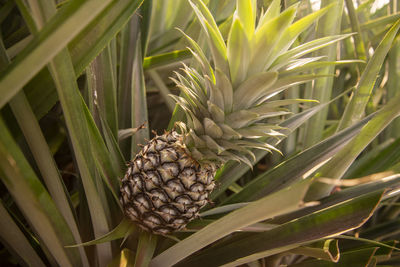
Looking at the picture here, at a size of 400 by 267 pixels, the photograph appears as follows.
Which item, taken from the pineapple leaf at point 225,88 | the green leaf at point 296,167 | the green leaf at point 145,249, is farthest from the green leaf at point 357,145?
the green leaf at point 145,249

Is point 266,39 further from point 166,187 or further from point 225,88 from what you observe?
point 166,187

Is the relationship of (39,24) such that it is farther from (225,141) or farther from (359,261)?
(359,261)

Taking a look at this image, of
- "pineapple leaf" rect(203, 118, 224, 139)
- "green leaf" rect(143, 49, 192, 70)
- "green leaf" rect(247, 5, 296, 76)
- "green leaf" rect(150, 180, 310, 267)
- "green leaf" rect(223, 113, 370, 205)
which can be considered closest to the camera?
"green leaf" rect(150, 180, 310, 267)

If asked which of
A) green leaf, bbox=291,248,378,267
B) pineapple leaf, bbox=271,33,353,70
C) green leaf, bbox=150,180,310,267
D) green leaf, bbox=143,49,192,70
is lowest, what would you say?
green leaf, bbox=291,248,378,267

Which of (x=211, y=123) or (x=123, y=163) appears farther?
(x=123, y=163)

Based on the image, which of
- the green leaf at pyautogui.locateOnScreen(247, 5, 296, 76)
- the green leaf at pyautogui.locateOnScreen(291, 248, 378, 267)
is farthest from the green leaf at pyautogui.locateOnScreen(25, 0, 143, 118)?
the green leaf at pyautogui.locateOnScreen(291, 248, 378, 267)

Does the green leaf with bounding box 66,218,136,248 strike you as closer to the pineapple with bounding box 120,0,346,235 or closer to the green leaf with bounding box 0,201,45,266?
the pineapple with bounding box 120,0,346,235

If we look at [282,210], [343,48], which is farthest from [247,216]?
[343,48]

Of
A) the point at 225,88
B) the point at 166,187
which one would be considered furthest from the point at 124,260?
the point at 225,88
